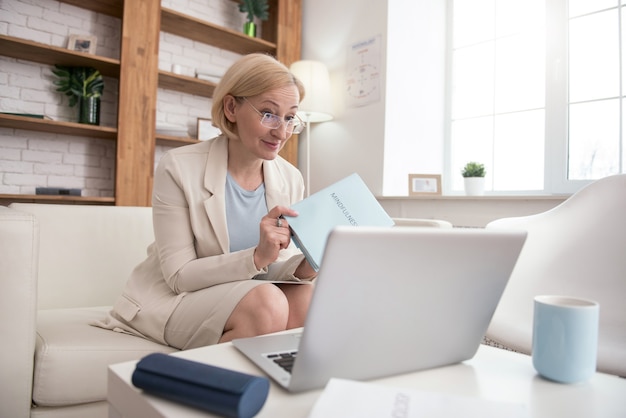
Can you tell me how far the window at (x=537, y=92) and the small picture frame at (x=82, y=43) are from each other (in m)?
2.26

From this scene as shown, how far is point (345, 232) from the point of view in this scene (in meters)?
0.52

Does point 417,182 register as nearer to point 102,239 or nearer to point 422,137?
point 422,137

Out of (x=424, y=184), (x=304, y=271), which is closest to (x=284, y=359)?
(x=304, y=271)

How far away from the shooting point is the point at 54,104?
2.78 meters

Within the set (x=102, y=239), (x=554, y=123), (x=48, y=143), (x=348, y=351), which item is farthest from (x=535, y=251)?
(x=48, y=143)

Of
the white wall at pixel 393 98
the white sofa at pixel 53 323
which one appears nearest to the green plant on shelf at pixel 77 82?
the white sofa at pixel 53 323

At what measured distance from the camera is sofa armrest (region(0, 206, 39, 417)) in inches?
40.8

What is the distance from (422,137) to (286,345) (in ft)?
7.86

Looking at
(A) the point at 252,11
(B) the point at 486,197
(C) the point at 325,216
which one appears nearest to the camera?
(C) the point at 325,216

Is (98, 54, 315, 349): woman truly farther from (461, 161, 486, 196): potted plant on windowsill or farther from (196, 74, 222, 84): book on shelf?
(196, 74, 222, 84): book on shelf

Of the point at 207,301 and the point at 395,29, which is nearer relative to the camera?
the point at 207,301

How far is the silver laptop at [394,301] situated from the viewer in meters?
0.55

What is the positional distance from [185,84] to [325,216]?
8.00ft

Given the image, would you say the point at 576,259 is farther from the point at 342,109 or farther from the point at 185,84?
the point at 185,84
